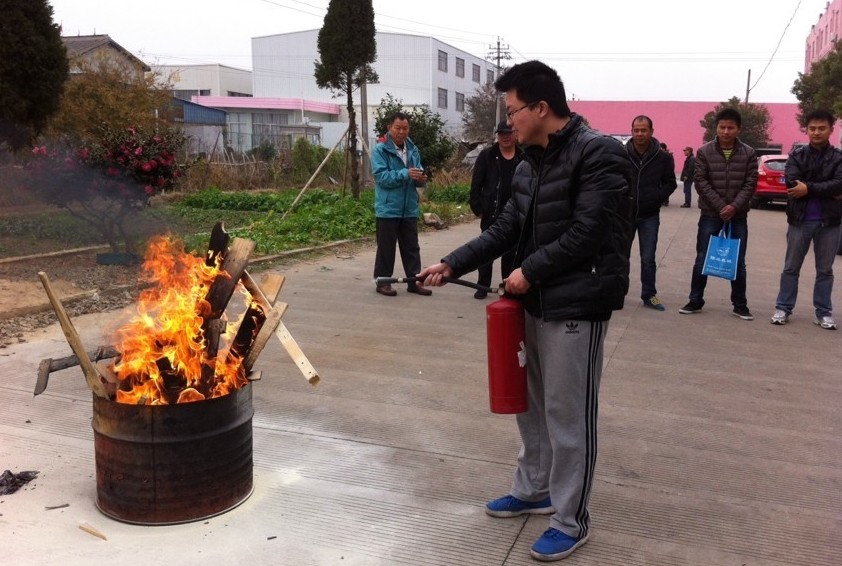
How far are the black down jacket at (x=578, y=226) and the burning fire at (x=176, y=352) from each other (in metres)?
1.44

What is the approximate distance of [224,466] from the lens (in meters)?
3.18

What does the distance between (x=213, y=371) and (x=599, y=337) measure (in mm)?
1709

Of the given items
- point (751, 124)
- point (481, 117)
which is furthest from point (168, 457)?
point (481, 117)

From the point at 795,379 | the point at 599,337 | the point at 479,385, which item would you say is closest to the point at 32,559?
the point at 599,337

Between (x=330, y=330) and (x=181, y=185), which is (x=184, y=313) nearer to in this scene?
(x=330, y=330)

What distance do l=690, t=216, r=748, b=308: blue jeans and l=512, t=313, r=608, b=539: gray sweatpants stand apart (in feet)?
15.2

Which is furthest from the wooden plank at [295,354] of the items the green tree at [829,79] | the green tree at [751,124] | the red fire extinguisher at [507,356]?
the green tree at [751,124]

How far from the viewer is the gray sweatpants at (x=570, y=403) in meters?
2.82

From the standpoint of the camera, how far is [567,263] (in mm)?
2738

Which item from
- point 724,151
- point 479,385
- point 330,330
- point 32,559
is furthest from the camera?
point 724,151

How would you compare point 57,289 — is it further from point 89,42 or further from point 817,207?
point 89,42

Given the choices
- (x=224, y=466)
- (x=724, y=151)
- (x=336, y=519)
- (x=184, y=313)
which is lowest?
(x=336, y=519)

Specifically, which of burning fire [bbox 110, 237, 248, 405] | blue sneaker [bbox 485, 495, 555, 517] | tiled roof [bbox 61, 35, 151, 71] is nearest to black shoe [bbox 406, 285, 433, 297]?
burning fire [bbox 110, 237, 248, 405]

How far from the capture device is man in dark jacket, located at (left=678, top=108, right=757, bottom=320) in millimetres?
6758
